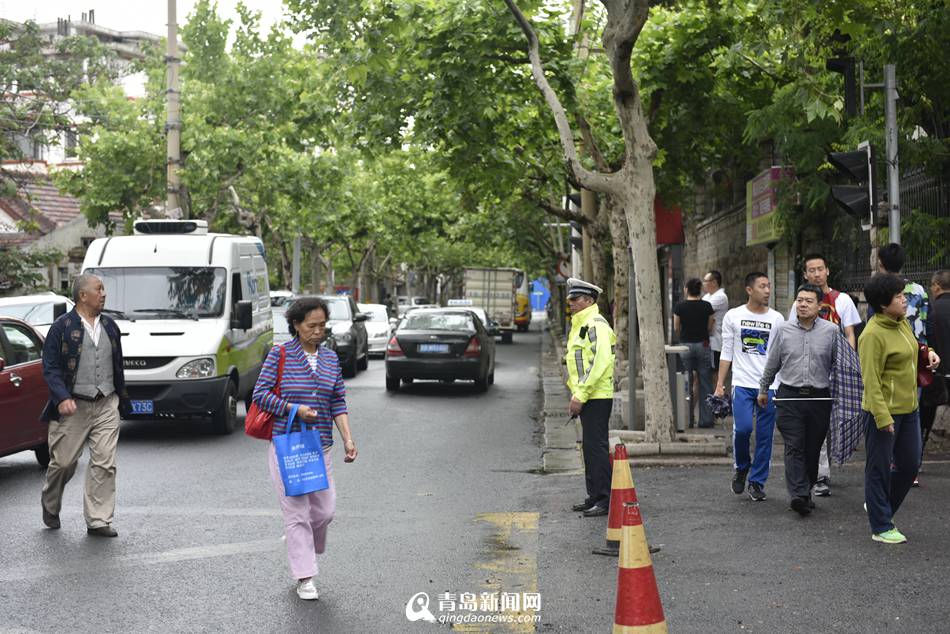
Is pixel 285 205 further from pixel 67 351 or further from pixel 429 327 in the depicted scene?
pixel 67 351

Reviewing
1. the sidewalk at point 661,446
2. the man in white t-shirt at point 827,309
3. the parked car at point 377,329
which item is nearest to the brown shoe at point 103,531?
the sidewalk at point 661,446

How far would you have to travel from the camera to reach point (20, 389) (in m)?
10.5

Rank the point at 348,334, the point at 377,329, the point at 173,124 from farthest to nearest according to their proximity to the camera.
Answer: the point at 377,329, the point at 348,334, the point at 173,124

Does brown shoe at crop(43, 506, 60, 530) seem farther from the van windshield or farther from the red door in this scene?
the van windshield

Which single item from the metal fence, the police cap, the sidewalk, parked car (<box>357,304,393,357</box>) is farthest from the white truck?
the police cap

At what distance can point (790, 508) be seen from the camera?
28.5 ft

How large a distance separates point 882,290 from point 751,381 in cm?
198

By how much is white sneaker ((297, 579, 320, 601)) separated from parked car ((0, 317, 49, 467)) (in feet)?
15.0

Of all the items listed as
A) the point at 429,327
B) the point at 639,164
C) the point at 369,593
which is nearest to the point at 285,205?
the point at 429,327

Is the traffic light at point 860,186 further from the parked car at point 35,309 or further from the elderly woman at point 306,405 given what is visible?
the parked car at point 35,309

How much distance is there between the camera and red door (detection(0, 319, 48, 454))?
33.5 ft

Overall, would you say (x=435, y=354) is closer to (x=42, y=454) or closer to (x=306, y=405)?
(x=42, y=454)

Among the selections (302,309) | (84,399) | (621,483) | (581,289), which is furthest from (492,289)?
(621,483)

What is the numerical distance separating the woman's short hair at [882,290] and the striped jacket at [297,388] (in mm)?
3256
